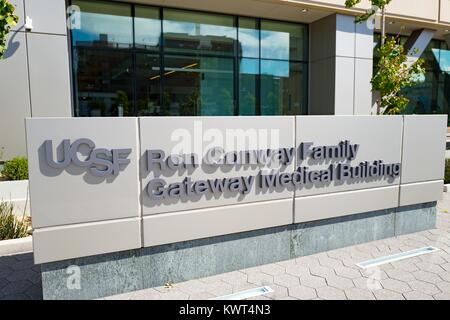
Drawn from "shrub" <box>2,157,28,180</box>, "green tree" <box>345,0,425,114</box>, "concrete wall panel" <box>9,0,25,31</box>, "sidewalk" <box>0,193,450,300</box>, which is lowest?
"sidewalk" <box>0,193,450,300</box>

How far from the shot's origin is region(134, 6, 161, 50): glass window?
1081 cm

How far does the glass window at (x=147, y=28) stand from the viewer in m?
10.8

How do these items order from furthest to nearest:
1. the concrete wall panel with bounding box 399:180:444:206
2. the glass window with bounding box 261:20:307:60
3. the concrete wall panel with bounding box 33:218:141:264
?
the glass window with bounding box 261:20:307:60
the concrete wall panel with bounding box 399:180:444:206
the concrete wall panel with bounding box 33:218:141:264

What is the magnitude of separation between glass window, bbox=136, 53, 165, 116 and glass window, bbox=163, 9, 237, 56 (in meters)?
0.72

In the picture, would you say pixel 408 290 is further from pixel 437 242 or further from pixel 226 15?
pixel 226 15

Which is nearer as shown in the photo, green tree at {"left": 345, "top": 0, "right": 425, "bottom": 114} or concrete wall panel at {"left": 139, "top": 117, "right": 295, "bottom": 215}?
concrete wall panel at {"left": 139, "top": 117, "right": 295, "bottom": 215}

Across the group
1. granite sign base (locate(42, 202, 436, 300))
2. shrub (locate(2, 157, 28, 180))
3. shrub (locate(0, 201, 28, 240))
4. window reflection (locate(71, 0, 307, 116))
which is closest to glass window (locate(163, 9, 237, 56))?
window reflection (locate(71, 0, 307, 116))

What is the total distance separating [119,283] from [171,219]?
2.85 feet

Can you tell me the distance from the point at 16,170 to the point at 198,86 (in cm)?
655

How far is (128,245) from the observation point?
3.67 metres

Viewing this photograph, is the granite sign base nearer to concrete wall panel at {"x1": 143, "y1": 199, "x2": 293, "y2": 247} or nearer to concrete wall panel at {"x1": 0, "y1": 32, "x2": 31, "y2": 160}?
concrete wall panel at {"x1": 143, "y1": 199, "x2": 293, "y2": 247}

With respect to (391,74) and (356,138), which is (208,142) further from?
(391,74)

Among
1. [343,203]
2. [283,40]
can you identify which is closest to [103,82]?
[283,40]
